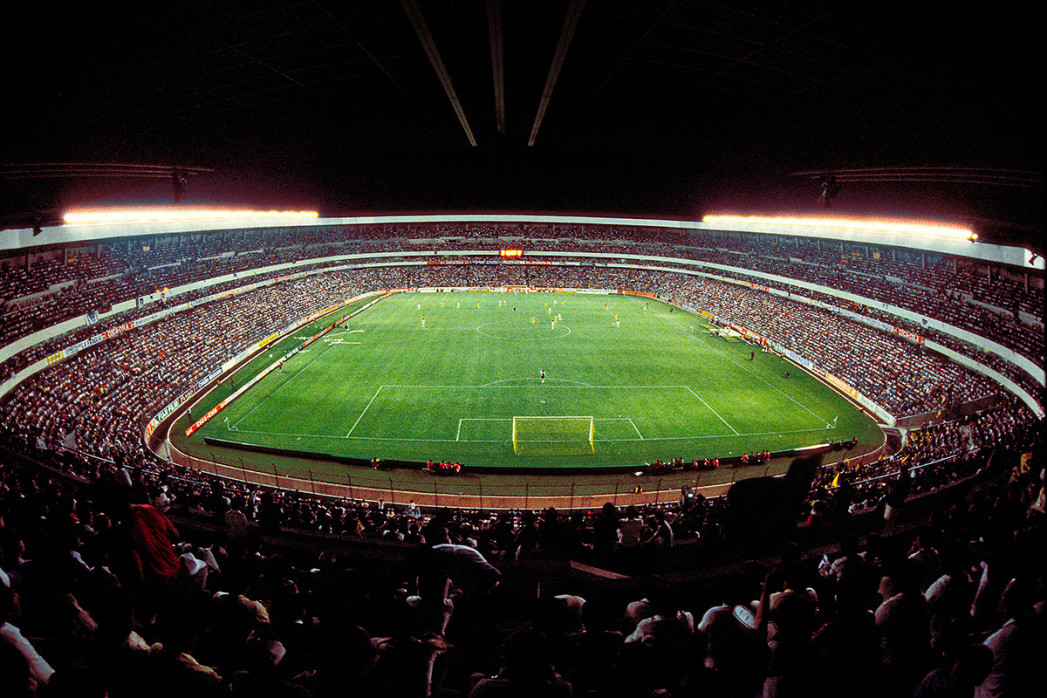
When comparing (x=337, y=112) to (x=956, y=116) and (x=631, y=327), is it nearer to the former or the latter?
(x=956, y=116)

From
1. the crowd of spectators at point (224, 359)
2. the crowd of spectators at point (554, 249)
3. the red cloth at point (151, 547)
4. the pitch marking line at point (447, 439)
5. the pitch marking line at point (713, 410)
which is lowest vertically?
the pitch marking line at point (447, 439)

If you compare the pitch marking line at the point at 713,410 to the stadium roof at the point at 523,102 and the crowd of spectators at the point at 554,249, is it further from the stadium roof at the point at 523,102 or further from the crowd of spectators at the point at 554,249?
the stadium roof at the point at 523,102

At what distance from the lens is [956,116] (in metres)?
6.20

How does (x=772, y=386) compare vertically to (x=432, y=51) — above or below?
below

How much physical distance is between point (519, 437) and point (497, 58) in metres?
19.9

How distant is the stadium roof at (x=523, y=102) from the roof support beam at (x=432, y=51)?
0.03 meters

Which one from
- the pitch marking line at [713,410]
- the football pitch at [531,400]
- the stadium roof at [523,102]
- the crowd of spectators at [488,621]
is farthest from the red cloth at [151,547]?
the pitch marking line at [713,410]

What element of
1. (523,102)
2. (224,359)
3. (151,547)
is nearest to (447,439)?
(523,102)

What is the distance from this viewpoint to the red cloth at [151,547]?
4.27 meters

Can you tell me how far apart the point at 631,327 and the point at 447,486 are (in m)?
31.6

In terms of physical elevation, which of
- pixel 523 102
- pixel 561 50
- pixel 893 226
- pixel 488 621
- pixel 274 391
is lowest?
pixel 274 391

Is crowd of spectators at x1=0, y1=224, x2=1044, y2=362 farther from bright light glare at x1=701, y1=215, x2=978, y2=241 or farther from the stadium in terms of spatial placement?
bright light glare at x1=701, y1=215, x2=978, y2=241

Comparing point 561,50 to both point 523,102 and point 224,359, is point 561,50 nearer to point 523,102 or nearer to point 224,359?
point 523,102

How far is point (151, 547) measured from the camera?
4.32 meters
